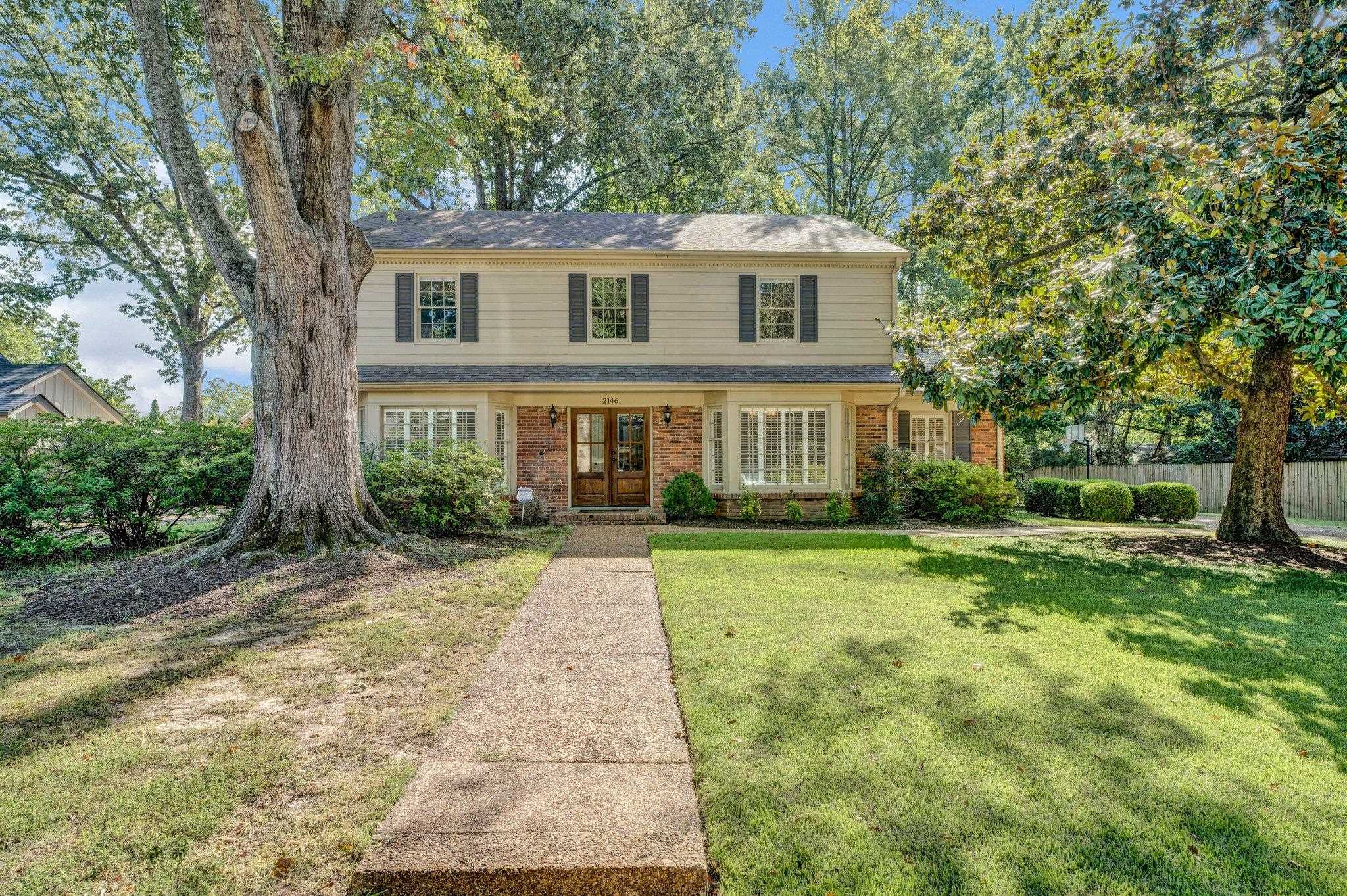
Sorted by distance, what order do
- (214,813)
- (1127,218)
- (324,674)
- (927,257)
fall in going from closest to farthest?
1. (214,813)
2. (324,674)
3. (1127,218)
4. (927,257)

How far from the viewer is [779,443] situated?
1155 cm

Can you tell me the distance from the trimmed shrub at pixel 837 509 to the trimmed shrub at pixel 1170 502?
6.97 m

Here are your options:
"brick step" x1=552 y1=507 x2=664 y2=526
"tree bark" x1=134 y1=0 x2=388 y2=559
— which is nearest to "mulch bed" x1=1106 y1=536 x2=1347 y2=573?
"brick step" x1=552 y1=507 x2=664 y2=526

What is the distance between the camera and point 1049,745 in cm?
275

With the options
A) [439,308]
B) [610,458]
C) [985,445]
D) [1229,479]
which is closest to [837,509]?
[610,458]

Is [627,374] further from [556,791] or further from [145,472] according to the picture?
[556,791]

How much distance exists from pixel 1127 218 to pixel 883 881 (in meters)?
7.04

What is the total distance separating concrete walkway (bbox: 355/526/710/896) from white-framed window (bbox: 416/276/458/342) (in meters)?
8.98

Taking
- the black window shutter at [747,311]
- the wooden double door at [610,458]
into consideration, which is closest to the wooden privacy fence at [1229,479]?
the black window shutter at [747,311]

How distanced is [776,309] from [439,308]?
6.63 meters

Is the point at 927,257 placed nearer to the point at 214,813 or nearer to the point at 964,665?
the point at 964,665

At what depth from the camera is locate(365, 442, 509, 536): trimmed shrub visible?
8250 mm

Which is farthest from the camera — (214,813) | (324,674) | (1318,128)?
(1318,128)

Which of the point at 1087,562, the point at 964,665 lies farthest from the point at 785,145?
the point at 964,665
